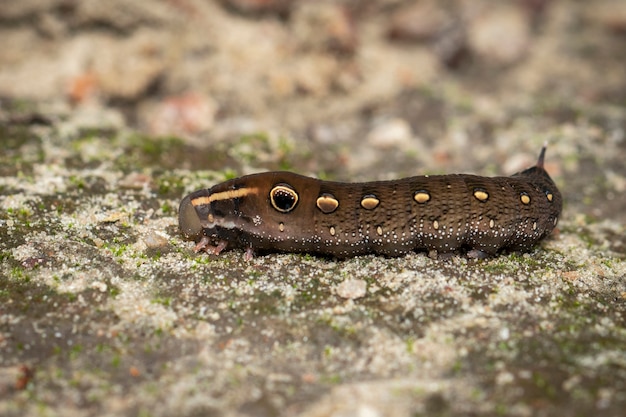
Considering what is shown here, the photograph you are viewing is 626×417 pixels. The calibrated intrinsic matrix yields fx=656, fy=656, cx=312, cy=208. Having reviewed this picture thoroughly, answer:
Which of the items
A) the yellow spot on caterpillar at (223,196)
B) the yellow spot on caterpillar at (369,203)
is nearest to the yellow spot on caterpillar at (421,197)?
the yellow spot on caterpillar at (369,203)

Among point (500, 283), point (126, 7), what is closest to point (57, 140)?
point (126, 7)

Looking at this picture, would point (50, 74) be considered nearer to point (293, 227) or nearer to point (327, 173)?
point (327, 173)

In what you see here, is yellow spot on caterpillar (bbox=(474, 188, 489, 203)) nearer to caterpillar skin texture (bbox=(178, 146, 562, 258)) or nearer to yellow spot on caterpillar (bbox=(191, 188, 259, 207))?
caterpillar skin texture (bbox=(178, 146, 562, 258))

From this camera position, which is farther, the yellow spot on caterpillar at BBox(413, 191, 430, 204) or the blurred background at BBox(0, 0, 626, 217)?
the blurred background at BBox(0, 0, 626, 217)

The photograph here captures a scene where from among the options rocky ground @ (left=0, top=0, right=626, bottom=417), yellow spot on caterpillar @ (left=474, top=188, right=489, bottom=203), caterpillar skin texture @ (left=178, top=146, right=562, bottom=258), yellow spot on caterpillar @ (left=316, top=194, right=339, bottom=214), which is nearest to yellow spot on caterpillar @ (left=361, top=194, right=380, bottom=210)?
caterpillar skin texture @ (left=178, top=146, right=562, bottom=258)

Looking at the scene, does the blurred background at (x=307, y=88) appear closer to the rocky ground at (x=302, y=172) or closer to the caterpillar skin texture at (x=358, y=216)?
the rocky ground at (x=302, y=172)

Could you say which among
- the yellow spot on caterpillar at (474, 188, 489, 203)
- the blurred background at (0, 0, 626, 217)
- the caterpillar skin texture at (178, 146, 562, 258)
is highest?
the blurred background at (0, 0, 626, 217)
